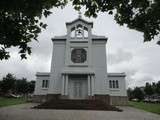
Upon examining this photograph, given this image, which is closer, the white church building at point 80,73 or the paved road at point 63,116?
the paved road at point 63,116

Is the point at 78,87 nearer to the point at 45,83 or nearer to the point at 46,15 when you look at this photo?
the point at 45,83

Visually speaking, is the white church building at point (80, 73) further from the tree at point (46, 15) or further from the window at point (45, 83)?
the tree at point (46, 15)

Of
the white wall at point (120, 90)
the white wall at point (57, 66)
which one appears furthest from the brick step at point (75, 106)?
the white wall at point (120, 90)

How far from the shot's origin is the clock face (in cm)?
2827

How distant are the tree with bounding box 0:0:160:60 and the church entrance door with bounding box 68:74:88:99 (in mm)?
19750

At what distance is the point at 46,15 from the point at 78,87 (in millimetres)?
21173

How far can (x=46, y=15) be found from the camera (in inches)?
258

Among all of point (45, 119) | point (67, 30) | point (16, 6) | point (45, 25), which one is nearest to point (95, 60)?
point (67, 30)

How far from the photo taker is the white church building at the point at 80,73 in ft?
86.4

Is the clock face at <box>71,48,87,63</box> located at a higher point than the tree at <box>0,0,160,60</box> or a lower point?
higher

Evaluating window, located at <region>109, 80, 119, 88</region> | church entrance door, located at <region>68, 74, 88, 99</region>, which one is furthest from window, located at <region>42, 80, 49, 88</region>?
window, located at <region>109, 80, 119, 88</region>

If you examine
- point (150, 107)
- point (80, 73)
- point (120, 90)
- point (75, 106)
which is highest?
point (80, 73)

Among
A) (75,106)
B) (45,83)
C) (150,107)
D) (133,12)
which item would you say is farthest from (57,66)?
(133,12)

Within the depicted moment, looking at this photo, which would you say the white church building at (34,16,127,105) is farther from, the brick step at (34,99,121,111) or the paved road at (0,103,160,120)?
the paved road at (0,103,160,120)
